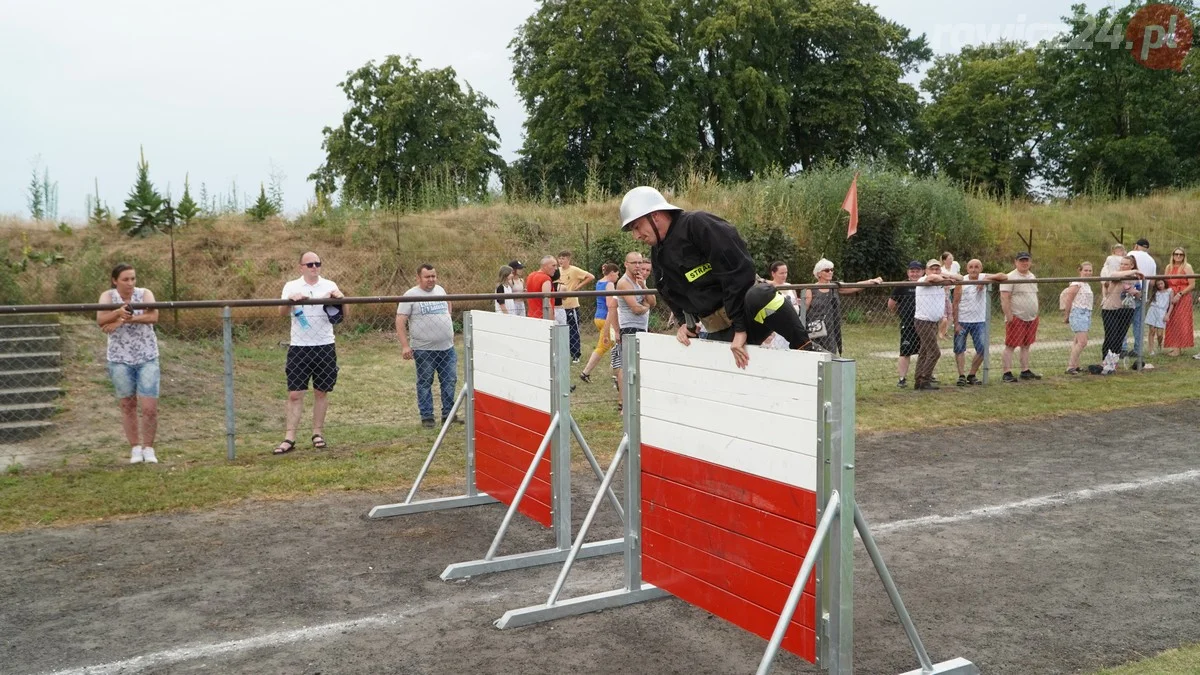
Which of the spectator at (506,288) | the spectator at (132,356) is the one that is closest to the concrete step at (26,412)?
the spectator at (132,356)

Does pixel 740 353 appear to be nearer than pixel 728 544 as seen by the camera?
Yes

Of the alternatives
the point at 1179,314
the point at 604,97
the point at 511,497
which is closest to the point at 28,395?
the point at 511,497

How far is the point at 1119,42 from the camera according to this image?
4822cm

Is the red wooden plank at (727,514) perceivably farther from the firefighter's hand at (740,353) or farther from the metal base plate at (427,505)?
the metal base plate at (427,505)

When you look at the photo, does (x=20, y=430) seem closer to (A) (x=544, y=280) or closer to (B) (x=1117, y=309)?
(A) (x=544, y=280)

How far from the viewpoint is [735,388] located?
14.8 ft

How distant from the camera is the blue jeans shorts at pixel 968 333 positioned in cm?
1402

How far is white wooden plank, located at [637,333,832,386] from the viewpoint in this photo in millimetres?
4059

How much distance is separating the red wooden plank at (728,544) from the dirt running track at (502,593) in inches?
20.8

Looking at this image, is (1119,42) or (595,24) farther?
(1119,42)

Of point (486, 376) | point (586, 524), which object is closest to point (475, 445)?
point (486, 376)

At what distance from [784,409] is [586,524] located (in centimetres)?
158

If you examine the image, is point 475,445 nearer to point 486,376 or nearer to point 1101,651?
point 486,376

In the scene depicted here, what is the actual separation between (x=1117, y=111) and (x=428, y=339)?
49537 millimetres
